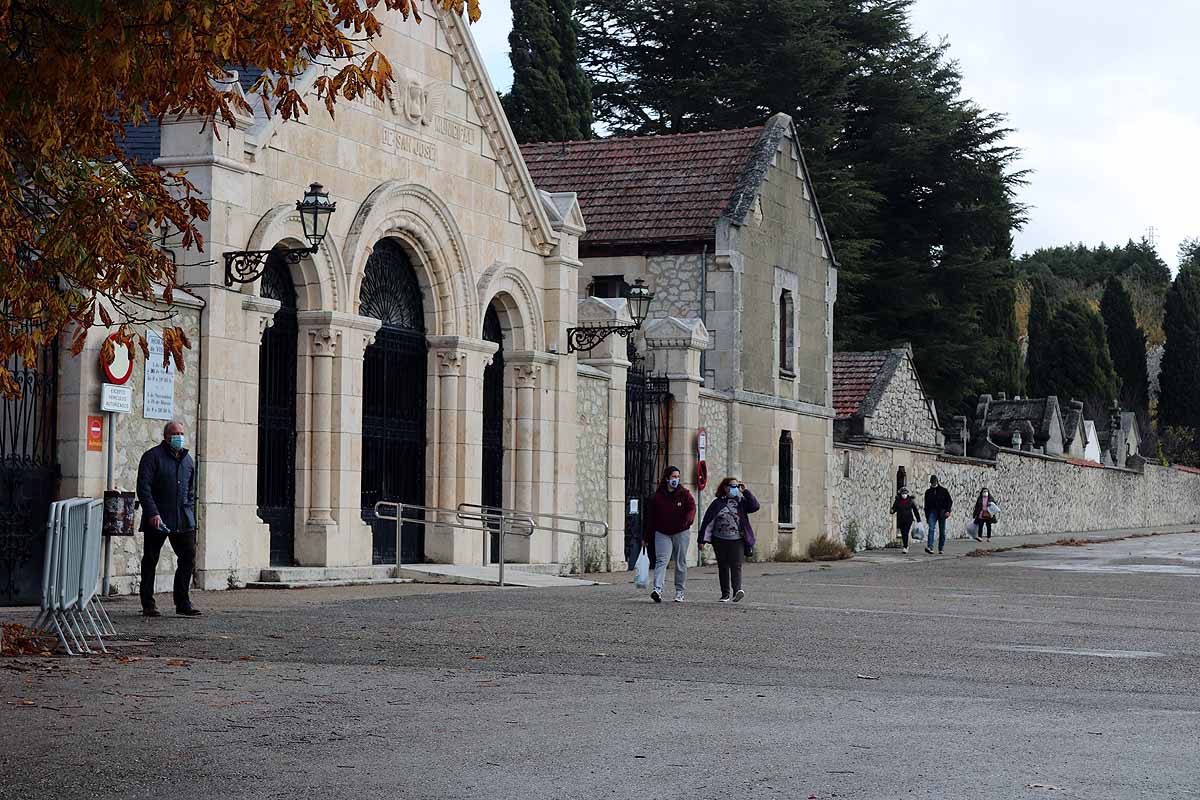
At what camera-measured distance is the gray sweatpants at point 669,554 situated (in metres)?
19.0

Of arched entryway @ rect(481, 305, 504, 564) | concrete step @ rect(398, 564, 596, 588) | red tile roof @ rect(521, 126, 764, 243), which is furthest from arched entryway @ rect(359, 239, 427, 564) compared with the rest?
red tile roof @ rect(521, 126, 764, 243)

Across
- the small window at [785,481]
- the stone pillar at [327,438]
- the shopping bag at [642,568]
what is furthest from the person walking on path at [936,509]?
the stone pillar at [327,438]

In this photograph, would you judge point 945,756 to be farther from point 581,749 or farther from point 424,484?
point 424,484

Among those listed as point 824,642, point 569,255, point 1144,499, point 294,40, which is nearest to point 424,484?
point 569,255

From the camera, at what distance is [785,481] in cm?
3406

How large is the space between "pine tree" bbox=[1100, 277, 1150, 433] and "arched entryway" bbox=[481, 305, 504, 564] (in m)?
79.0

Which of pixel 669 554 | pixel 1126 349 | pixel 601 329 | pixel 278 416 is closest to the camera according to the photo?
pixel 669 554

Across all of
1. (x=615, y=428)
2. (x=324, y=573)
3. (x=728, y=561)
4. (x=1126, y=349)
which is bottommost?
(x=324, y=573)

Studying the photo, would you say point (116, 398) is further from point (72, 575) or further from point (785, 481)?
point (785, 481)

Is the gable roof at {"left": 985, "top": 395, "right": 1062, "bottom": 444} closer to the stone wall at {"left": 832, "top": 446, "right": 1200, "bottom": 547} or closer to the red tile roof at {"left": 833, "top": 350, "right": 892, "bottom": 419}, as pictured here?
the stone wall at {"left": 832, "top": 446, "right": 1200, "bottom": 547}

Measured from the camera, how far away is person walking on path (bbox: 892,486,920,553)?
39188 mm

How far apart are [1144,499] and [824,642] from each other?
223ft

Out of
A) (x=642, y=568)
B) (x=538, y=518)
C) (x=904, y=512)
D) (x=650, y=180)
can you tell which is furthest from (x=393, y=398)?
(x=904, y=512)

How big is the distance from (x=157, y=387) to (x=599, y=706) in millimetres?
8695
